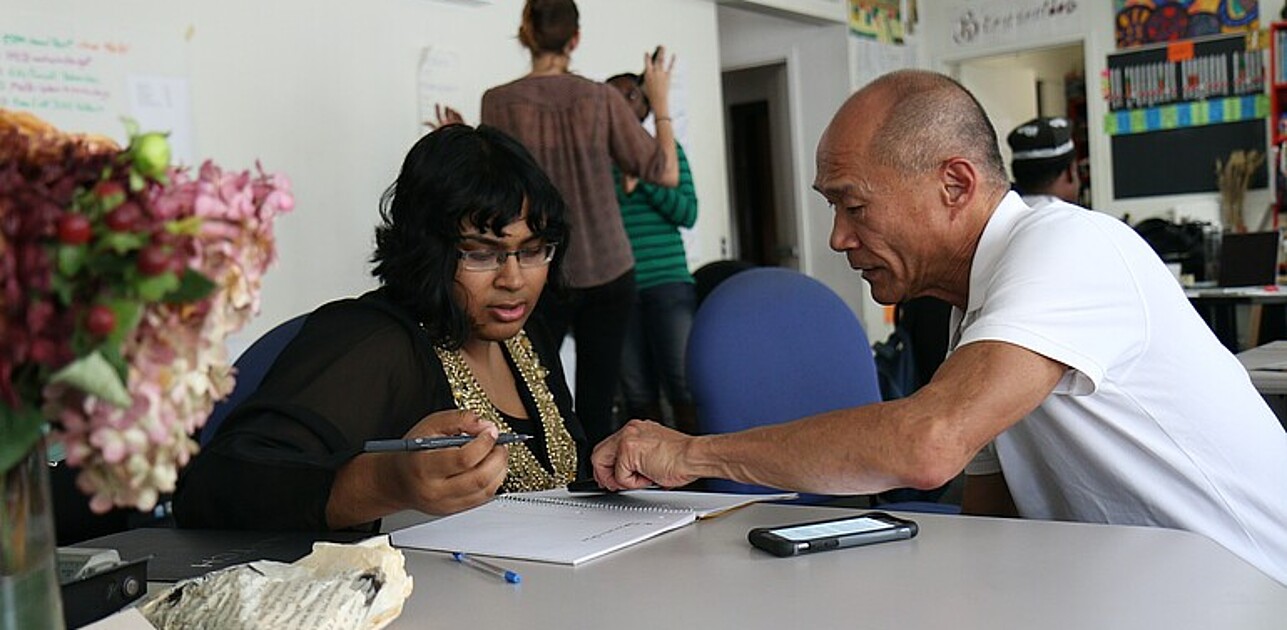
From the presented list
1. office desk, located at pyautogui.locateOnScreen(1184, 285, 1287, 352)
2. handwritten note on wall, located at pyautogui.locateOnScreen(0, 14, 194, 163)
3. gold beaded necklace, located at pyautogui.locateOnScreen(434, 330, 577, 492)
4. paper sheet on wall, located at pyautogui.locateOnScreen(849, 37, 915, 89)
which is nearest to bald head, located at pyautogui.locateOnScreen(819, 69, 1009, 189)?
gold beaded necklace, located at pyautogui.locateOnScreen(434, 330, 577, 492)

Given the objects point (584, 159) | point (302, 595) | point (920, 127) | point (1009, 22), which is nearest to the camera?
point (302, 595)

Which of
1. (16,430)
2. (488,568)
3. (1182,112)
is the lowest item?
(488,568)

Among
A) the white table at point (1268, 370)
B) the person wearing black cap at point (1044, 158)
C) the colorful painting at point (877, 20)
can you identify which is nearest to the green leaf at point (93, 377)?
the white table at point (1268, 370)

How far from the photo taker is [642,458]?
1.56 metres

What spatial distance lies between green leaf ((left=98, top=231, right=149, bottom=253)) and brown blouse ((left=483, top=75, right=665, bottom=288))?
121 inches

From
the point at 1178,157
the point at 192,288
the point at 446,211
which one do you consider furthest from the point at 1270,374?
the point at 1178,157

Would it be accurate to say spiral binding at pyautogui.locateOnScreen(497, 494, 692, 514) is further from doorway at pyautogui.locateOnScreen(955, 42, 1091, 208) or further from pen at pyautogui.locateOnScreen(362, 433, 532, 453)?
doorway at pyautogui.locateOnScreen(955, 42, 1091, 208)

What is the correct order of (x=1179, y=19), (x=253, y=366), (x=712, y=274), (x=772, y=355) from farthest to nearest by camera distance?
(x=1179, y=19) < (x=712, y=274) < (x=772, y=355) < (x=253, y=366)

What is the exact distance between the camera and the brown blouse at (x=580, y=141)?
146 inches

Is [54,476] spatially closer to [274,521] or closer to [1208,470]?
[274,521]

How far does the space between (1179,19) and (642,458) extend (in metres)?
7.01

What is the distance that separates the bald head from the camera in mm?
1650

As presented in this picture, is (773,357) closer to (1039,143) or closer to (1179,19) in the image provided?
(1039,143)

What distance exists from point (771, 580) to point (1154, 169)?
7.22 metres
